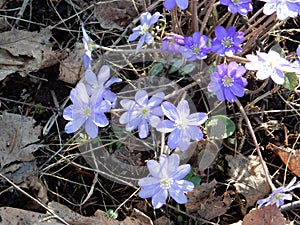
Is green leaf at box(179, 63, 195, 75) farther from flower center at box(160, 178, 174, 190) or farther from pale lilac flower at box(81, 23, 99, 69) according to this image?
flower center at box(160, 178, 174, 190)

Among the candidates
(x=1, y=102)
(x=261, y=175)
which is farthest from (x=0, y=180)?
(x=261, y=175)

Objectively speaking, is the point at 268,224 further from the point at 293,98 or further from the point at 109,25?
the point at 109,25

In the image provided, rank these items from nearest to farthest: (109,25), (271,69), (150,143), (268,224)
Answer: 1. (271,69)
2. (268,224)
3. (150,143)
4. (109,25)

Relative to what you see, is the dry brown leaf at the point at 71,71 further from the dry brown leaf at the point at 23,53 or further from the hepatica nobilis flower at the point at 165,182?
the hepatica nobilis flower at the point at 165,182

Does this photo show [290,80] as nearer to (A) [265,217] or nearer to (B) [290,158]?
(B) [290,158]

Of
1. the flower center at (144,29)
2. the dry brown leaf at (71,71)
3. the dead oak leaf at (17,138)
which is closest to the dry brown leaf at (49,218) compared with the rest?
the dead oak leaf at (17,138)

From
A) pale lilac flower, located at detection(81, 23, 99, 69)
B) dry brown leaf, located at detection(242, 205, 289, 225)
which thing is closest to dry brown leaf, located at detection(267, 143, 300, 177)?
dry brown leaf, located at detection(242, 205, 289, 225)
